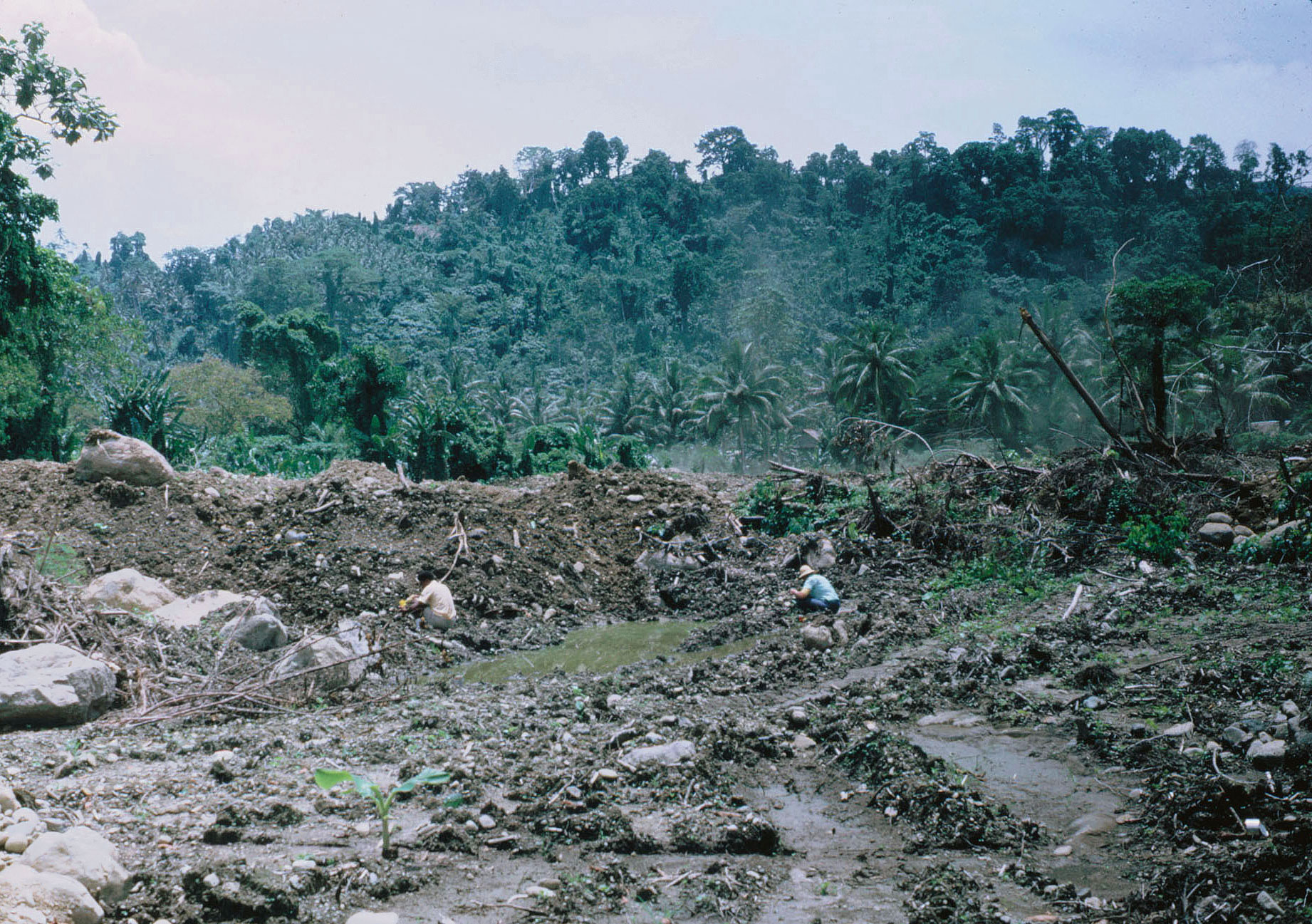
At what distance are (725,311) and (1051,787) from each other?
68.7m

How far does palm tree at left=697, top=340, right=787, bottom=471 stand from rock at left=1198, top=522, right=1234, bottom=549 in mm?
32195

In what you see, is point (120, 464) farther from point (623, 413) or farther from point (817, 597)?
point (623, 413)

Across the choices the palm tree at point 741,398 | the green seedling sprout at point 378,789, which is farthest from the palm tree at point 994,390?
the green seedling sprout at point 378,789

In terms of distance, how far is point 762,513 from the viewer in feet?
48.1

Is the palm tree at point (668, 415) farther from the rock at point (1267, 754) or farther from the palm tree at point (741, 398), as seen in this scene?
the rock at point (1267, 754)

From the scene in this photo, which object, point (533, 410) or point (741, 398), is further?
point (533, 410)

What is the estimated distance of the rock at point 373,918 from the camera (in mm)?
2859

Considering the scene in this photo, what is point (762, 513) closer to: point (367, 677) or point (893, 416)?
point (367, 677)

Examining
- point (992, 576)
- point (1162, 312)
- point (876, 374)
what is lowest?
point (992, 576)

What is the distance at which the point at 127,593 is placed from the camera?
8383mm

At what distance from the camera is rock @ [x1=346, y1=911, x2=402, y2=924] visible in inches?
113

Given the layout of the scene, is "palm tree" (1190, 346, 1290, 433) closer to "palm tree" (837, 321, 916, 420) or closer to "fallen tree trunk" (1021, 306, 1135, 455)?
"palm tree" (837, 321, 916, 420)

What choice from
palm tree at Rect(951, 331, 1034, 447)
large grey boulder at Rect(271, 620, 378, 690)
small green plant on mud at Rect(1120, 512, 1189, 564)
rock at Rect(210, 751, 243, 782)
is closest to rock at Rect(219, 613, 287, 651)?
large grey boulder at Rect(271, 620, 378, 690)

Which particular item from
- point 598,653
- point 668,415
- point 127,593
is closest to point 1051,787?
point 598,653
